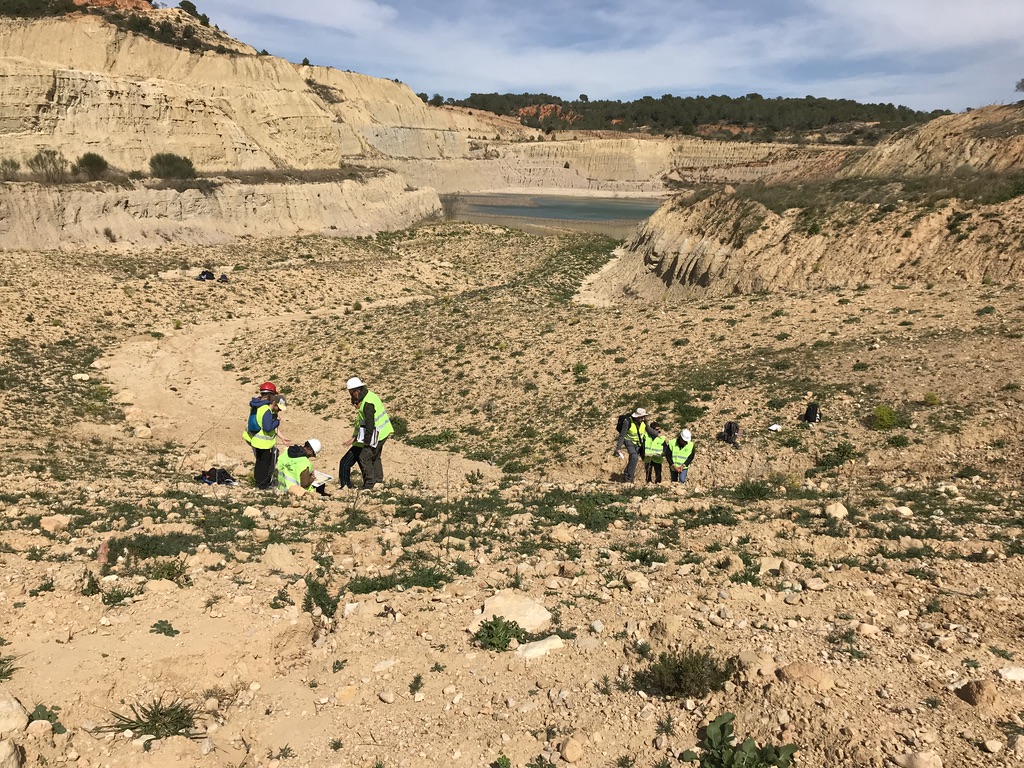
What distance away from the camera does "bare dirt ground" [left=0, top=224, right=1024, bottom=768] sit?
16.5 feet

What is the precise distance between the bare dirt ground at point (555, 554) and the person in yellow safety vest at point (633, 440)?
2.62 feet

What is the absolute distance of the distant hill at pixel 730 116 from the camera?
11669 cm

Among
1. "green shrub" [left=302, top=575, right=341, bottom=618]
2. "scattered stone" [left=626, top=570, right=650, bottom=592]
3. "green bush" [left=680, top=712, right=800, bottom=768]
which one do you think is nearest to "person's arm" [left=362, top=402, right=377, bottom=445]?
"green shrub" [left=302, top=575, right=341, bottom=618]

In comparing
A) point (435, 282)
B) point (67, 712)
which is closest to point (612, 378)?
point (67, 712)

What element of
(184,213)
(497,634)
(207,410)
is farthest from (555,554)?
(184,213)

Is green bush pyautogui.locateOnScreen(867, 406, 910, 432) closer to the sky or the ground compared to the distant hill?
closer to the ground

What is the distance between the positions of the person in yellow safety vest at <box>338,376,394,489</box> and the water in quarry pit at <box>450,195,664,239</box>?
47425mm

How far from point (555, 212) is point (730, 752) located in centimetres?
8249

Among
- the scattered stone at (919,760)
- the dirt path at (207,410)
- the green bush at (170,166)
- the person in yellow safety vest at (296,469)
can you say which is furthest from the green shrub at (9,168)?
the scattered stone at (919,760)

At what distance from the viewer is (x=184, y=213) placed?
37.0 m

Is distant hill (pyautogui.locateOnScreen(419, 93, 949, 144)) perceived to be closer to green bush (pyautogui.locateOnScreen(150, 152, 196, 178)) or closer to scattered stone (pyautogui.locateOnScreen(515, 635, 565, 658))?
green bush (pyautogui.locateOnScreen(150, 152, 196, 178))

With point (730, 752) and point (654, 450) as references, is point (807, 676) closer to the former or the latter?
point (730, 752)

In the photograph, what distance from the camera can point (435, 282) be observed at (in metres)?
37.5

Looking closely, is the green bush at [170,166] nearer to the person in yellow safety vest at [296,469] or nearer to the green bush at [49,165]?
the green bush at [49,165]
